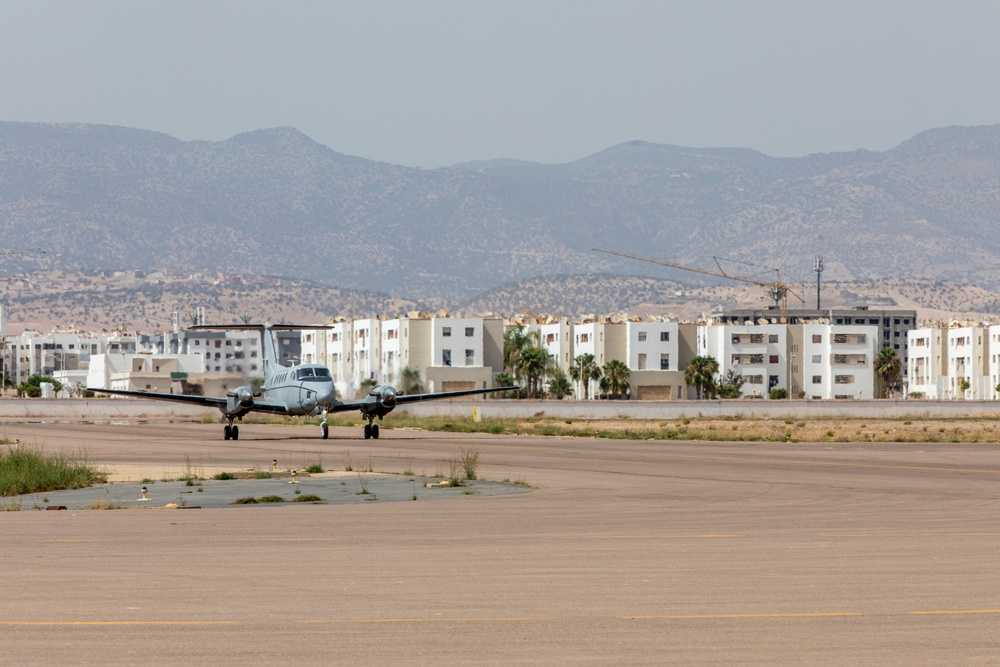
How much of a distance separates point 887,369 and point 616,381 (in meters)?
37.4

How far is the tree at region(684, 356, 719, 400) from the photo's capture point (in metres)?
183

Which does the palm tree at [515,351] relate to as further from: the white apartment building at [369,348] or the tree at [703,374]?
the tree at [703,374]

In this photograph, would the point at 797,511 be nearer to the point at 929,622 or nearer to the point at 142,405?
the point at 929,622

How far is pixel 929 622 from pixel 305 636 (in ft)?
19.2

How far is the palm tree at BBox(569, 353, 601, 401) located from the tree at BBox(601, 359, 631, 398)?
78.4 inches

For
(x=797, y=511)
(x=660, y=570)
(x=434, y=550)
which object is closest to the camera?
(x=660, y=570)

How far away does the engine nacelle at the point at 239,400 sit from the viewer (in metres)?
61.4

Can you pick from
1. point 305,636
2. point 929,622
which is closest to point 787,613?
point 929,622

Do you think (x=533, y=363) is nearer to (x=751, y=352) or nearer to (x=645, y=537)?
(x=751, y=352)

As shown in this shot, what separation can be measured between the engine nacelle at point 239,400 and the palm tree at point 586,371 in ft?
406

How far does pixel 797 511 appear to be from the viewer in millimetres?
26531

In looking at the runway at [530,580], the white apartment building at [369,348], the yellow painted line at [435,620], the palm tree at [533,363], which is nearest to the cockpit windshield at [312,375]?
the runway at [530,580]

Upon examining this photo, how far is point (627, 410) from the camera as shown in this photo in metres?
110

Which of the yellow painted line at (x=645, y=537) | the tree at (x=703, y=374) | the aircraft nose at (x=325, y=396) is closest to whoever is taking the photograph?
the yellow painted line at (x=645, y=537)
